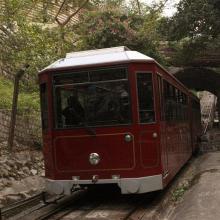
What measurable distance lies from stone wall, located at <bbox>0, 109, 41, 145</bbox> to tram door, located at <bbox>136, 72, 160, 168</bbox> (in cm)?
798

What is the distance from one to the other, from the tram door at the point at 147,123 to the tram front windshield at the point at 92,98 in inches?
10.7

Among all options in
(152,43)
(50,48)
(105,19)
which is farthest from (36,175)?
(152,43)

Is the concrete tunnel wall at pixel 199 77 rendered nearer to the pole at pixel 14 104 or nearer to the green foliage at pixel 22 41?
the green foliage at pixel 22 41

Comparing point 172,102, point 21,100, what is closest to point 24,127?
point 21,100

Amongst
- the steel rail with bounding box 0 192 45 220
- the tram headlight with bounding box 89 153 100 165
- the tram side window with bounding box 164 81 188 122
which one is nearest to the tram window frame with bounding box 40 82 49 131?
the tram headlight with bounding box 89 153 100 165

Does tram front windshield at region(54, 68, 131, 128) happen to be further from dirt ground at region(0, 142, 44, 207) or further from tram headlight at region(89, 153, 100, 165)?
dirt ground at region(0, 142, 44, 207)

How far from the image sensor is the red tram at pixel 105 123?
36.0 feet

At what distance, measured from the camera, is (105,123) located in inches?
438

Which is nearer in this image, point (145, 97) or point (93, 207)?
point (145, 97)

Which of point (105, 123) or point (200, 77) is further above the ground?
point (200, 77)

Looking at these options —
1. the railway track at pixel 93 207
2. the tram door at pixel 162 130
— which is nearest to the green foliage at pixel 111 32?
the railway track at pixel 93 207

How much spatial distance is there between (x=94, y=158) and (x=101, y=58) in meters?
2.03

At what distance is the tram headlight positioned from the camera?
1112 cm

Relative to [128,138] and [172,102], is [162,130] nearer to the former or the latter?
[128,138]
